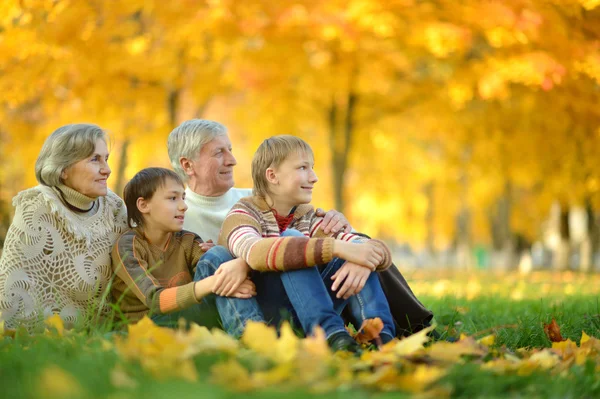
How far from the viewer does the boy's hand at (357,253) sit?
2752 mm

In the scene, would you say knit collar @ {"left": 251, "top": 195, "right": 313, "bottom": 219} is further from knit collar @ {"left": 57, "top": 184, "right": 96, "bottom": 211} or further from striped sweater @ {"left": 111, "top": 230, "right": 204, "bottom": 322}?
knit collar @ {"left": 57, "top": 184, "right": 96, "bottom": 211}

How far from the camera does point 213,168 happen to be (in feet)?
12.1

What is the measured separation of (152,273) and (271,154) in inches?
29.1

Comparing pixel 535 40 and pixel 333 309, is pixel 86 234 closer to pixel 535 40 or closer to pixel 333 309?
pixel 333 309

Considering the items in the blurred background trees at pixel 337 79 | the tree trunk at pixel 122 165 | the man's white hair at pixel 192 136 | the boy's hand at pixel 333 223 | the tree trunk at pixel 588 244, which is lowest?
the tree trunk at pixel 588 244

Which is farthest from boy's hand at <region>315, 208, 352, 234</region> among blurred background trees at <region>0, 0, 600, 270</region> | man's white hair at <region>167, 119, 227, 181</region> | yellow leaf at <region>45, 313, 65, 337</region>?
blurred background trees at <region>0, 0, 600, 270</region>

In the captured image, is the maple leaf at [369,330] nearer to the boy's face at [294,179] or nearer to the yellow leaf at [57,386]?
the boy's face at [294,179]

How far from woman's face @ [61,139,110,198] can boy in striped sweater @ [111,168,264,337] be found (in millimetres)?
158

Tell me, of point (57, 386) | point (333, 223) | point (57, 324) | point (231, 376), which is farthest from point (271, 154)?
point (57, 386)

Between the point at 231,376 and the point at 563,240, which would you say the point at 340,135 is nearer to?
the point at 563,240

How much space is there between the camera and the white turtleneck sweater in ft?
12.1

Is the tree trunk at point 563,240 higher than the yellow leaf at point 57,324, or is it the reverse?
the yellow leaf at point 57,324

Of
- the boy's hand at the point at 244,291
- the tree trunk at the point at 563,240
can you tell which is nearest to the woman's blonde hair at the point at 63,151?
the boy's hand at the point at 244,291

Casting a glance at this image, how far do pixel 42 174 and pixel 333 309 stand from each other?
4.72ft
